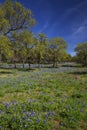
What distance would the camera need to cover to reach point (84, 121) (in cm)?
717

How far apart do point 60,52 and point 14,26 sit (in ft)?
102

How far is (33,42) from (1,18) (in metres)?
15.8

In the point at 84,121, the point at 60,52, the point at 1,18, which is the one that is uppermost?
the point at 1,18

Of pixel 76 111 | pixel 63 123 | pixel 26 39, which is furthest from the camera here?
pixel 26 39

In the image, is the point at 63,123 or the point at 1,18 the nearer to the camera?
the point at 63,123

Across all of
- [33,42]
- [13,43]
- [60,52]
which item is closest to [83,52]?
[60,52]

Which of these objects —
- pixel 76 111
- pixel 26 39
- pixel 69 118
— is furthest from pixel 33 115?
pixel 26 39

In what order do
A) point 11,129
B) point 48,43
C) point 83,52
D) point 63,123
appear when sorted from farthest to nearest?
point 83,52 → point 48,43 → point 63,123 → point 11,129

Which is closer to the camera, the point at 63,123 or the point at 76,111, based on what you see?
the point at 63,123

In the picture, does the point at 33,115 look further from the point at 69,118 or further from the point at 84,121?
the point at 84,121

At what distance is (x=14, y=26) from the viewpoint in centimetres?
2955

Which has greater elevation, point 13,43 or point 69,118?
point 13,43

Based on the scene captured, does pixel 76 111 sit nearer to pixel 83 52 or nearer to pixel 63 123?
pixel 63 123

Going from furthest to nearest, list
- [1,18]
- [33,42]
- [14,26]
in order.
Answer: [33,42] → [14,26] → [1,18]
